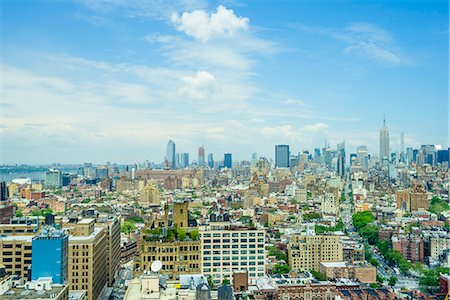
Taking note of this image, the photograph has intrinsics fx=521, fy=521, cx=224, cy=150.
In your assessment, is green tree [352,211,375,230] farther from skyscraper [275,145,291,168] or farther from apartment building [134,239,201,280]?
skyscraper [275,145,291,168]

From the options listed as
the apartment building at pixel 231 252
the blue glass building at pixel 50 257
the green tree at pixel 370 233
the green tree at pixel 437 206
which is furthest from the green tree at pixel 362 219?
the blue glass building at pixel 50 257

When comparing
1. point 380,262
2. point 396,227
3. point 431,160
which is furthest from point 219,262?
point 431,160

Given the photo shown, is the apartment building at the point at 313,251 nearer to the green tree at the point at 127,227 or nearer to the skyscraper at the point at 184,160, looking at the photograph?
the green tree at the point at 127,227

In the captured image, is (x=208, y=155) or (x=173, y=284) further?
(x=208, y=155)

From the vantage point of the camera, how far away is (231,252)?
10.7 m

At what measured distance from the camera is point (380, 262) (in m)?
15.0

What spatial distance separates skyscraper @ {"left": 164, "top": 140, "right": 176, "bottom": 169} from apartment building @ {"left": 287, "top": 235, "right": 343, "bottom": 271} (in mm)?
32811

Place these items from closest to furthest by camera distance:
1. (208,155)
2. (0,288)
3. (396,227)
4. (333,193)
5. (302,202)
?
(0,288), (396,227), (333,193), (302,202), (208,155)

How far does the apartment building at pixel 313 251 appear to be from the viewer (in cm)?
1331

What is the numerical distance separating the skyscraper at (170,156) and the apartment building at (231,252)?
3514 cm

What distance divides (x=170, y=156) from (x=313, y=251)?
1395 inches

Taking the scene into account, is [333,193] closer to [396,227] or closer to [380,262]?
[396,227]

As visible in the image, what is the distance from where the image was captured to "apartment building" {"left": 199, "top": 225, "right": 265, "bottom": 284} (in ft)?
34.8

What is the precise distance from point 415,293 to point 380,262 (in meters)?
4.92
